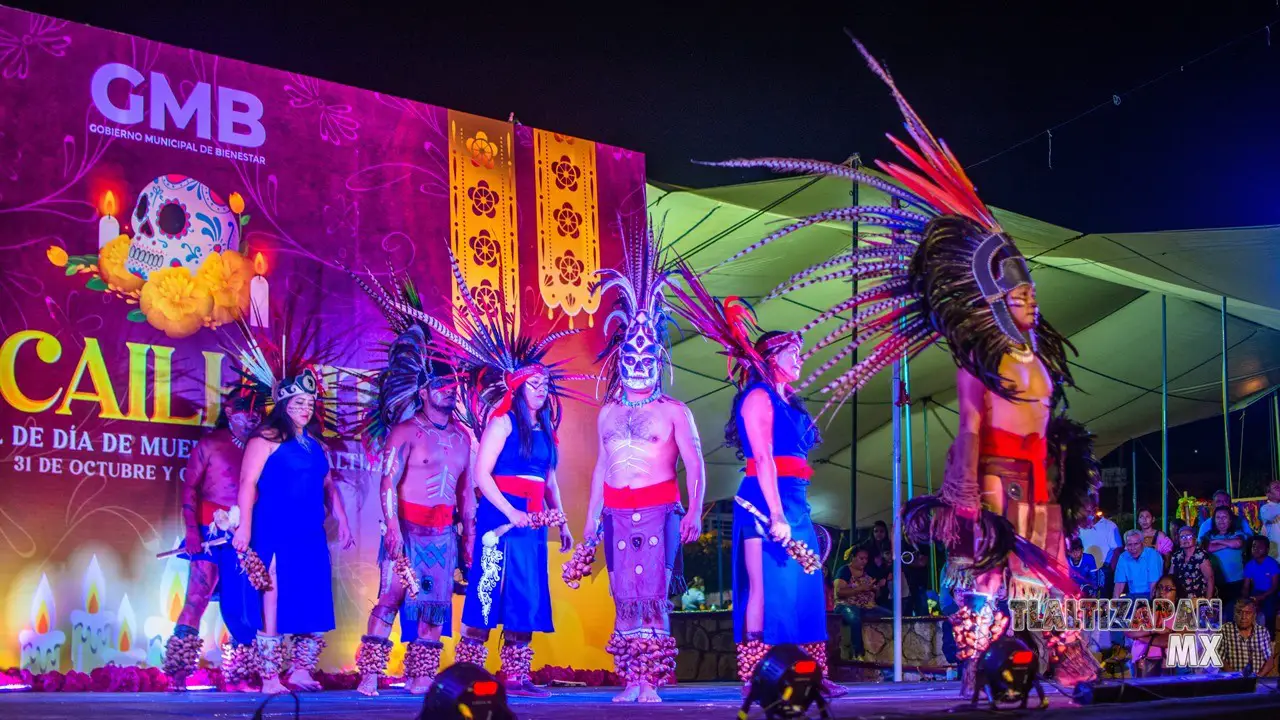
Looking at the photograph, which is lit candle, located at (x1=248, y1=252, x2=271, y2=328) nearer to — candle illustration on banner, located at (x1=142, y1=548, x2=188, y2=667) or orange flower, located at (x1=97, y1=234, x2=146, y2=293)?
orange flower, located at (x1=97, y1=234, x2=146, y2=293)

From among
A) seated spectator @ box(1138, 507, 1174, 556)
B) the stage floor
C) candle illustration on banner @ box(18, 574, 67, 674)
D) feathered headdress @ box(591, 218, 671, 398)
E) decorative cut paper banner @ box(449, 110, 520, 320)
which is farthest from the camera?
seated spectator @ box(1138, 507, 1174, 556)

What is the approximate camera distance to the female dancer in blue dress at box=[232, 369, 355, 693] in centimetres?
749

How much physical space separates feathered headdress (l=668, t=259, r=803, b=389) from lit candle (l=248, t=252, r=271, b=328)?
280cm

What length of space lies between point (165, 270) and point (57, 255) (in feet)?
2.07

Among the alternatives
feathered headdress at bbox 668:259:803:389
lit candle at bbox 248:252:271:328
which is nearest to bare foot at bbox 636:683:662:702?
feathered headdress at bbox 668:259:803:389

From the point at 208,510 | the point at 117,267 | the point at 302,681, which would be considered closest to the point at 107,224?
the point at 117,267

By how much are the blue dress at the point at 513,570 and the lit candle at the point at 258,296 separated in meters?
2.07

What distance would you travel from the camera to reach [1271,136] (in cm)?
1183

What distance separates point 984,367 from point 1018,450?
393mm

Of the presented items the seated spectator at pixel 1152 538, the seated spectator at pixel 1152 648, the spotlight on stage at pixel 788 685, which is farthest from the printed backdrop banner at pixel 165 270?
the spotlight on stage at pixel 788 685

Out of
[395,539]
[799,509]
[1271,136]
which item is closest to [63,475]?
[395,539]

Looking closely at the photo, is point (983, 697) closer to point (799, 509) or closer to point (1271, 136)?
point (799, 509)

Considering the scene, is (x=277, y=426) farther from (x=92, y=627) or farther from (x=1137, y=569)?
(x=1137, y=569)

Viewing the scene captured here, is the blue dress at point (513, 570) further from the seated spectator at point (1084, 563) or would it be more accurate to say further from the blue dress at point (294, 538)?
the seated spectator at point (1084, 563)
